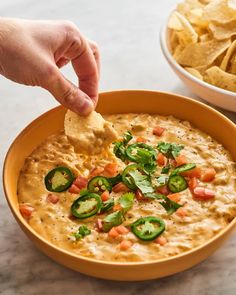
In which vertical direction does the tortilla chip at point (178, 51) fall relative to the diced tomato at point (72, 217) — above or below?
above

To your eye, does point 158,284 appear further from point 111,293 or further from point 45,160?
point 45,160

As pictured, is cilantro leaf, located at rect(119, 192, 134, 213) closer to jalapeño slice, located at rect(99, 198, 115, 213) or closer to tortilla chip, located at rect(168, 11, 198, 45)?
jalapeño slice, located at rect(99, 198, 115, 213)

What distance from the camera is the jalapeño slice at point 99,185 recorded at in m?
3.07

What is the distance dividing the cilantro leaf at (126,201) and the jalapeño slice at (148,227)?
0.33 ft

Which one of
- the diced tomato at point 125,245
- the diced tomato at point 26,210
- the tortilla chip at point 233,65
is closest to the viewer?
the diced tomato at point 125,245

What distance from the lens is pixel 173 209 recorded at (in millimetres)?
2941

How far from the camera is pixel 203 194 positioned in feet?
9.85

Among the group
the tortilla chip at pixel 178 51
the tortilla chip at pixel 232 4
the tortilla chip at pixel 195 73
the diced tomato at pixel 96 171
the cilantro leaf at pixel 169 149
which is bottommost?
the diced tomato at pixel 96 171

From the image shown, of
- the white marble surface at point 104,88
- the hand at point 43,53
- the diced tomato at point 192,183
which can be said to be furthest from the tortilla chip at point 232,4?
the diced tomato at point 192,183

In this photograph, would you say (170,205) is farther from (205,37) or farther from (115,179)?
(205,37)

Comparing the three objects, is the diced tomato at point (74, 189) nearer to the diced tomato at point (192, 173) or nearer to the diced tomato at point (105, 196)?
the diced tomato at point (105, 196)

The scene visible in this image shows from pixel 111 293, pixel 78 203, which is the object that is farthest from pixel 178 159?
pixel 111 293

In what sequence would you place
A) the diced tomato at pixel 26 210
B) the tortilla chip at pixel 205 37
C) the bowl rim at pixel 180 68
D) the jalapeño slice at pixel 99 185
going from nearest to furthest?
1. the diced tomato at pixel 26 210
2. the jalapeño slice at pixel 99 185
3. the bowl rim at pixel 180 68
4. the tortilla chip at pixel 205 37

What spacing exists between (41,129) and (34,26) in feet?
1.91
